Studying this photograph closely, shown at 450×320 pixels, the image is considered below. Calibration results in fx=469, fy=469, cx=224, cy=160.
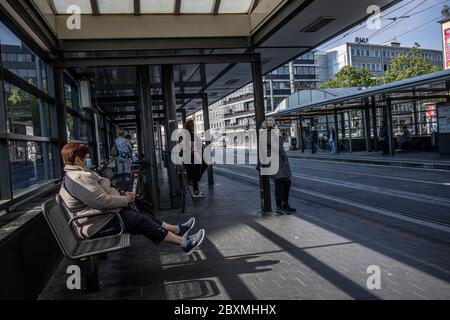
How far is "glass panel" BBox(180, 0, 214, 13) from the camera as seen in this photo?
774 centimetres

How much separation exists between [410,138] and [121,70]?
19.9 metres

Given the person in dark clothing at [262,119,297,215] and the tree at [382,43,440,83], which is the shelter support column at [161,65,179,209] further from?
the tree at [382,43,440,83]

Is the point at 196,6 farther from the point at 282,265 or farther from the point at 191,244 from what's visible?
the point at 282,265

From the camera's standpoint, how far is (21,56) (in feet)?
19.1

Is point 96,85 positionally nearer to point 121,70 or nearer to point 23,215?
point 121,70

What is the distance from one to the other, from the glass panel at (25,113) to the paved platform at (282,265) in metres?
1.75

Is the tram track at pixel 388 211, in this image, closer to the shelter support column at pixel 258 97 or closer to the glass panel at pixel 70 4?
the shelter support column at pixel 258 97

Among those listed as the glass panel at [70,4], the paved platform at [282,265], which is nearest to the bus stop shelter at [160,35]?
the glass panel at [70,4]

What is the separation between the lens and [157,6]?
775 cm

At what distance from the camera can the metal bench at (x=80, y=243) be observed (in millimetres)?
4324

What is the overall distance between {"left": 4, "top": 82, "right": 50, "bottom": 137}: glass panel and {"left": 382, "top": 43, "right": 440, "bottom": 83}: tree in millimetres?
44921

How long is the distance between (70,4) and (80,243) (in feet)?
13.8

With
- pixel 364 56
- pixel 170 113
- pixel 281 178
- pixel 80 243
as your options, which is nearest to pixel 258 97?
pixel 281 178
